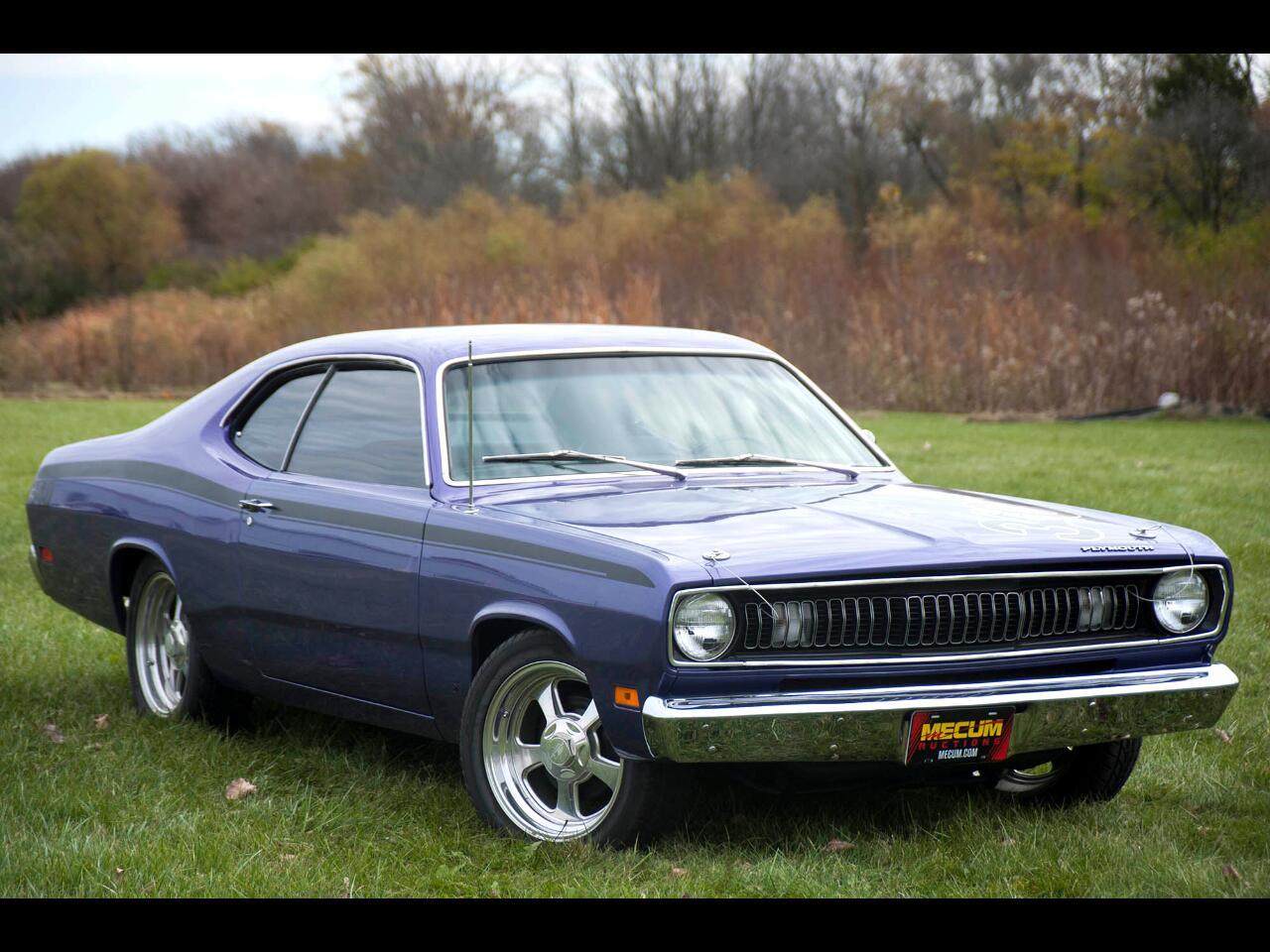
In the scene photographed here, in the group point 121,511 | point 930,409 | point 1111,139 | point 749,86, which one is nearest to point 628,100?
point 749,86

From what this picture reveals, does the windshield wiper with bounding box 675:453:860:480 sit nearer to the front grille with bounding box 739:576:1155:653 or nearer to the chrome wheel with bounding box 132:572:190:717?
the front grille with bounding box 739:576:1155:653

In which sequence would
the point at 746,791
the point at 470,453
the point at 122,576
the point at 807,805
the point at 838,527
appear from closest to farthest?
the point at 838,527, the point at 470,453, the point at 807,805, the point at 746,791, the point at 122,576

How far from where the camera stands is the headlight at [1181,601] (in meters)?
4.66

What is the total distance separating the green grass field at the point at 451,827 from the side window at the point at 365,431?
1006 millimetres

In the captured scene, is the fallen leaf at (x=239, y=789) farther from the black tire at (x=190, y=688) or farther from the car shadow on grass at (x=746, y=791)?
the black tire at (x=190, y=688)

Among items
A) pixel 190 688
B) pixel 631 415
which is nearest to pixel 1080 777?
pixel 631 415

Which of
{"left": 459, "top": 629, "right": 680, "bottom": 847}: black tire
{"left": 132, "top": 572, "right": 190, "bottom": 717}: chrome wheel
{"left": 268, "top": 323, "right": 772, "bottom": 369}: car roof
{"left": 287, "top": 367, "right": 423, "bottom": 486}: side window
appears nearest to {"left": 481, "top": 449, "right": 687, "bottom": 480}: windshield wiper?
{"left": 287, "top": 367, "right": 423, "bottom": 486}: side window

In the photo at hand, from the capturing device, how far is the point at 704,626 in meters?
4.09

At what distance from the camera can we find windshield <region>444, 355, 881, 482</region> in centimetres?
524

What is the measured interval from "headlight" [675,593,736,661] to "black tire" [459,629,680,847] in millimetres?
385

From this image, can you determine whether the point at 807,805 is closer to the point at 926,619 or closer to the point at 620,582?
the point at 926,619

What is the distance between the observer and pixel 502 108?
55.6 meters

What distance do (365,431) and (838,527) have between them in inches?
71.4
